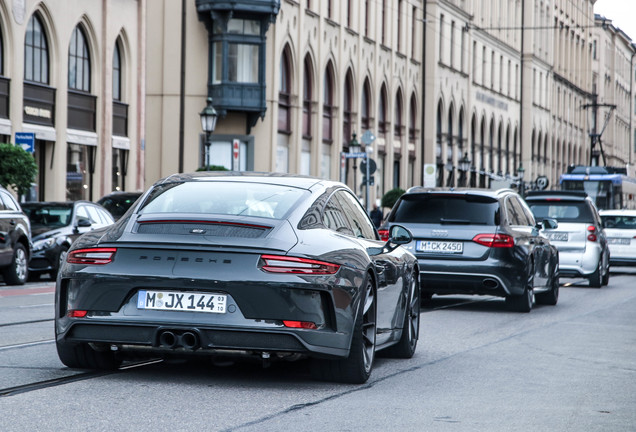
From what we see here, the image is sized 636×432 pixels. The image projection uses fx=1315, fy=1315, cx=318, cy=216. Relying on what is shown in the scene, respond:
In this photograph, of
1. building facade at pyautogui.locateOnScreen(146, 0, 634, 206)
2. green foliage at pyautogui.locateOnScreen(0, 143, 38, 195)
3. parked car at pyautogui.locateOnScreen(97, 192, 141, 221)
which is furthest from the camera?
building facade at pyautogui.locateOnScreen(146, 0, 634, 206)

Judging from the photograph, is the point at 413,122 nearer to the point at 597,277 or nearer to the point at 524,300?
the point at 597,277

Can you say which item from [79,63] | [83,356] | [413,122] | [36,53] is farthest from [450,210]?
[413,122]

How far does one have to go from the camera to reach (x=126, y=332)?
314 inches

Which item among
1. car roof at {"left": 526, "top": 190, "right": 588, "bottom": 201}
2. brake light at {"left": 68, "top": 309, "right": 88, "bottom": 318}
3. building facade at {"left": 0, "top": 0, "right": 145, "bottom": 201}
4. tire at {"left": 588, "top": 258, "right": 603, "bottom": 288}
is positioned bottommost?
tire at {"left": 588, "top": 258, "right": 603, "bottom": 288}

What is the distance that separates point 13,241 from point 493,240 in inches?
343

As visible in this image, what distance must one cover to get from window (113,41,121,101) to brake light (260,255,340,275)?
3186cm

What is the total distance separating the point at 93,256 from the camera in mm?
8133

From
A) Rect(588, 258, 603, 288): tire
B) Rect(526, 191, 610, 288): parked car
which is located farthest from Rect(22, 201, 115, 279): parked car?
Rect(588, 258, 603, 288): tire

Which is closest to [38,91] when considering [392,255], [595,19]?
[392,255]

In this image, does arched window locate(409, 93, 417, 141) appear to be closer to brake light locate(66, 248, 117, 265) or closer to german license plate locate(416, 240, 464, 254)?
german license plate locate(416, 240, 464, 254)

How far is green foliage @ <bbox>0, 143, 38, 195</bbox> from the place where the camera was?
2620cm

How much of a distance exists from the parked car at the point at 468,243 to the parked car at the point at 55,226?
893cm

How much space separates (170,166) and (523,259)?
30531 millimetres

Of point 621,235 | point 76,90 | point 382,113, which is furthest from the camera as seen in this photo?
point 382,113
